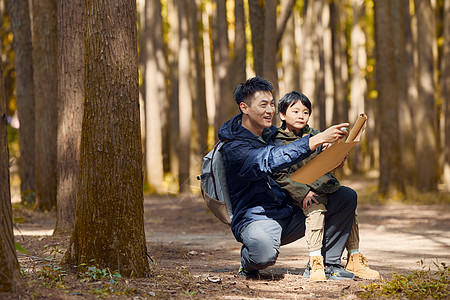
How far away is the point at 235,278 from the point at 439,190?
43.2 ft

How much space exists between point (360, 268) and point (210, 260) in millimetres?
2090

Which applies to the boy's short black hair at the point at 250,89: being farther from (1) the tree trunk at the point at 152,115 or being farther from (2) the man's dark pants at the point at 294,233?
(1) the tree trunk at the point at 152,115

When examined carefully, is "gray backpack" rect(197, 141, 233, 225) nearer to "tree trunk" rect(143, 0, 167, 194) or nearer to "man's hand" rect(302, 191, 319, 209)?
"man's hand" rect(302, 191, 319, 209)

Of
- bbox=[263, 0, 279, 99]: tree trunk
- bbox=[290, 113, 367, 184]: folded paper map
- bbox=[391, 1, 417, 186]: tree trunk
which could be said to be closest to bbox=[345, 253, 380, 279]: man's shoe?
bbox=[290, 113, 367, 184]: folded paper map

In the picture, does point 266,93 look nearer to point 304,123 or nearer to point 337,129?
point 304,123

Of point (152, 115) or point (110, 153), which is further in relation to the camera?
point (152, 115)

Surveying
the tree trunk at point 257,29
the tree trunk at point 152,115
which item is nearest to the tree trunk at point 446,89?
the tree trunk at point 257,29

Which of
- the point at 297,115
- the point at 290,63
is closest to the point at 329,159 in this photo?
the point at 297,115

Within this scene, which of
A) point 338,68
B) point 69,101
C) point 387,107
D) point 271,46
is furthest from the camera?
point 338,68

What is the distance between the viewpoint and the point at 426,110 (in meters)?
17.0

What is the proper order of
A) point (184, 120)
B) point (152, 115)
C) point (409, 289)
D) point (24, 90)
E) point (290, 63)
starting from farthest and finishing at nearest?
point (290, 63) → point (184, 120) → point (152, 115) → point (24, 90) → point (409, 289)

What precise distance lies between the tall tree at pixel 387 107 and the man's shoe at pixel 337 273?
1050 cm

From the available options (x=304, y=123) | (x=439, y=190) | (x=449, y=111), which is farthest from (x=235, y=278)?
(x=449, y=111)

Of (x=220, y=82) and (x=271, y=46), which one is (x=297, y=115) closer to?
(x=271, y=46)
